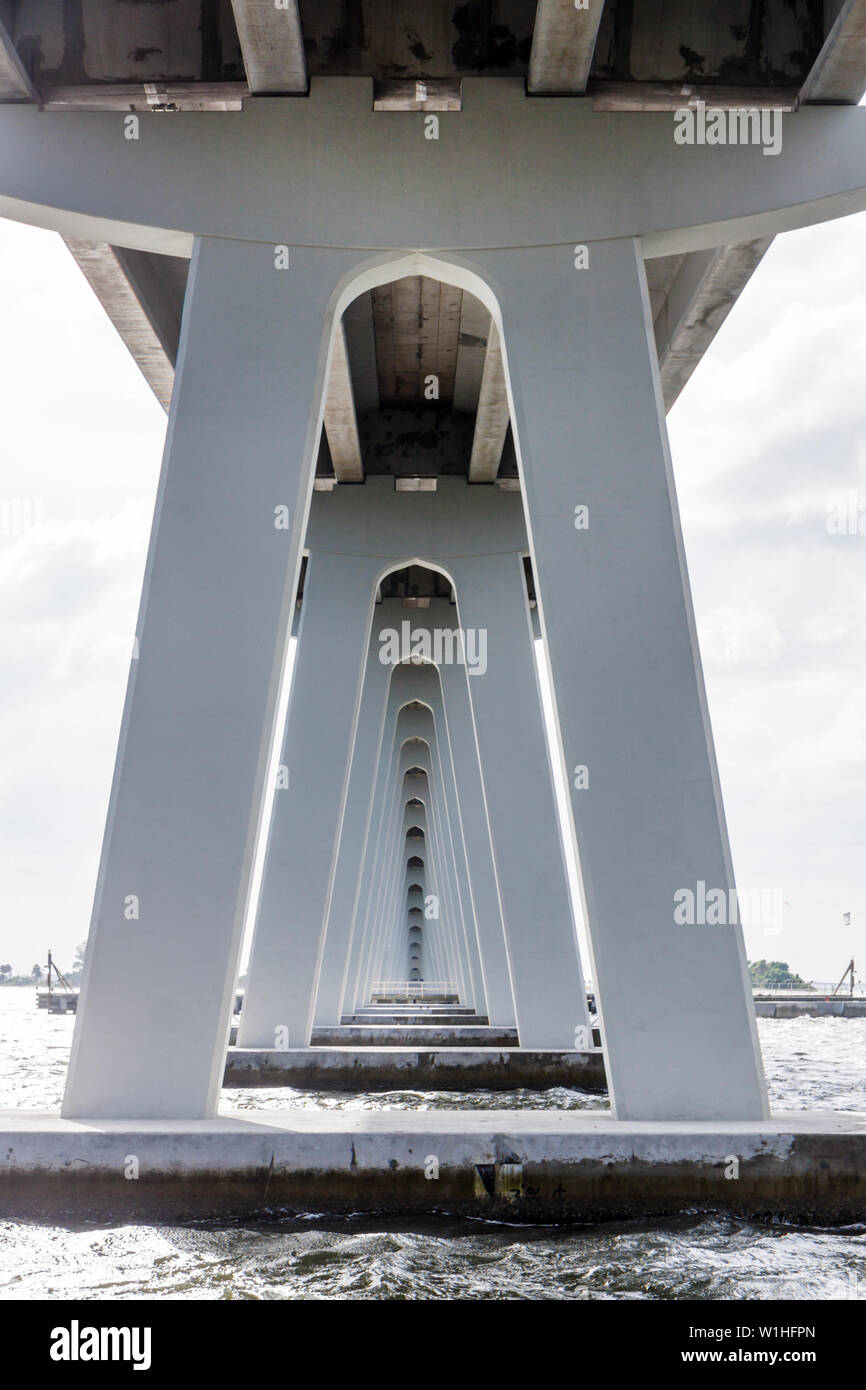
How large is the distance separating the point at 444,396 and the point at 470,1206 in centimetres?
1463

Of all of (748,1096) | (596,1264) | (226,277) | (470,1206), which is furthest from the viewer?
(226,277)

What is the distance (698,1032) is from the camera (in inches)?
372

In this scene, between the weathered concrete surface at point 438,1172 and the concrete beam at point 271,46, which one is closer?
the weathered concrete surface at point 438,1172

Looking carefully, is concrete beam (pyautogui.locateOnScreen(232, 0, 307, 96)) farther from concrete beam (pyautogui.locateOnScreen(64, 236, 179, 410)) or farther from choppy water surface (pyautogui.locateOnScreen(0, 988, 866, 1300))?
choppy water surface (pyautogui.locateOnScreen(0, 988, 866, 1300))

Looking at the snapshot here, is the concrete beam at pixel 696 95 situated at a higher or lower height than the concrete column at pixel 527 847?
higher

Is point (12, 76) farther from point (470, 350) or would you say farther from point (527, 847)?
point (527, 847)

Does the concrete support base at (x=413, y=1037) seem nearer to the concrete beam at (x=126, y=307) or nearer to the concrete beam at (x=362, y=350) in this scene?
the concrete beam at (x=362, y=350)

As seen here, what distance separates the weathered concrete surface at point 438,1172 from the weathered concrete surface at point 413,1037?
45.2ft

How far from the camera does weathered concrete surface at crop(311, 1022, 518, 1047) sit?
2203 centimetres

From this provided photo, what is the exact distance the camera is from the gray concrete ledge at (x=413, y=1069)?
17578mm

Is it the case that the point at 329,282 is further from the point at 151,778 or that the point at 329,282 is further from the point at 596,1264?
the point at 596,1264

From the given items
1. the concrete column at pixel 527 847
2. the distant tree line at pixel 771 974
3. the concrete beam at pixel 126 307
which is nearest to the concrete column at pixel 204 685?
the concrete beam at pixel 126 307

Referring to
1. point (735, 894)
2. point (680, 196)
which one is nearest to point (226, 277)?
point (680, 196)

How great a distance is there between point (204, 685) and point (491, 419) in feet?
33.3
